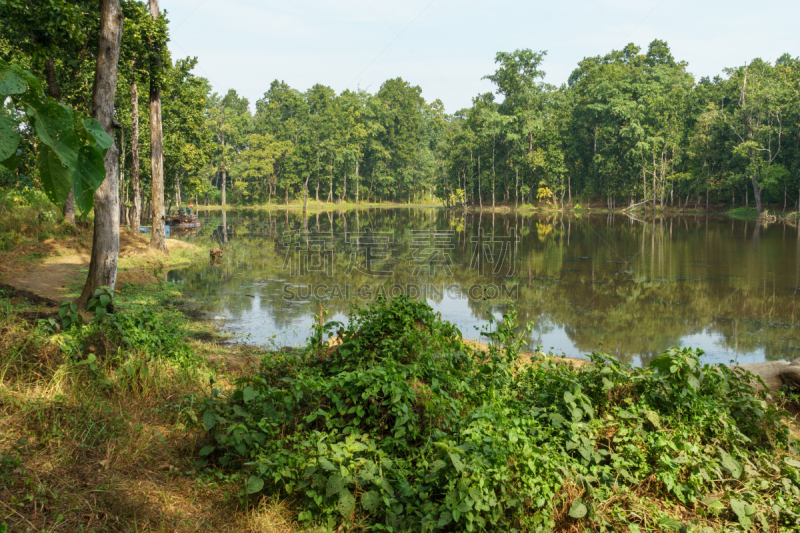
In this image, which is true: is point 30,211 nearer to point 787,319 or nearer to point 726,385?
point 726,385

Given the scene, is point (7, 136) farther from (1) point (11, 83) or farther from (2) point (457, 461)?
(2) point (457, 461)

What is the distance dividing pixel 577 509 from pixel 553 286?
40.7 ft

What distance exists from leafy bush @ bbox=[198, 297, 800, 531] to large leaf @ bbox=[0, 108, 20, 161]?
232 cm

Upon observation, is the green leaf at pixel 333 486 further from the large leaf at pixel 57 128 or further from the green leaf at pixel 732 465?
the green leaf at pixel 732 465

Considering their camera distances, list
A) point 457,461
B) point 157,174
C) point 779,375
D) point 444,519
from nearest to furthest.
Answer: point 444,519 < point 457,461 < point 779,375 < point 157,174

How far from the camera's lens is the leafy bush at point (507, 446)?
3.25m

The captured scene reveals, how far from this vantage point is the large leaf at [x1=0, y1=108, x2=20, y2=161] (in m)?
1.67

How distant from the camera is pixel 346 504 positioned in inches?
126

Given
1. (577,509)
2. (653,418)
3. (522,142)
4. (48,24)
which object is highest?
(522,142)

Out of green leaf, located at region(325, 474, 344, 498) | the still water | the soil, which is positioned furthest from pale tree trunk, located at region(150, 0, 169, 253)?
green leaf, located at region(325, 474, 344, 498)

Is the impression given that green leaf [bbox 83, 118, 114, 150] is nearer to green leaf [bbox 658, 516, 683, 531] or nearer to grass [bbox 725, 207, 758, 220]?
green leaf [bbox 658, 516, 683, 531]

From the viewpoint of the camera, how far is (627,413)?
4.05 meters

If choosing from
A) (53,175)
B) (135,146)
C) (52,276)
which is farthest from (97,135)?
(135,146)

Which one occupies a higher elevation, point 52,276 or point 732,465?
point 52,276
